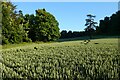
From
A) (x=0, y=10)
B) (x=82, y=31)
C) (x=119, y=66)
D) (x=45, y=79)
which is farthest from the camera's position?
(x=82, y=31)

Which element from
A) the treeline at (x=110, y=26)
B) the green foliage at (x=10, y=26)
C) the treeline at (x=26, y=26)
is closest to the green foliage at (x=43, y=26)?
the treeline at (x=26, y=26)

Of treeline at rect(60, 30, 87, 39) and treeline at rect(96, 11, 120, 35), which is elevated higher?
treeline at rect(96, 11, 120, 35)

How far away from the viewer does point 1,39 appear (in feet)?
184

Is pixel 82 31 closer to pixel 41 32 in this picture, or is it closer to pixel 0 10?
pixel 41 32

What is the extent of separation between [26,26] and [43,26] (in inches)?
512

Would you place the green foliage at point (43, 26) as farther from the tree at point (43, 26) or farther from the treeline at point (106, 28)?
the treeline at point (106, 28)

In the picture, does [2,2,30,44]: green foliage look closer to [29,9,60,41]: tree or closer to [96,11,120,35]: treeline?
[29,9,60,41]: tree

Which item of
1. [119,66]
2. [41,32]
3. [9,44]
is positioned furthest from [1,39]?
[119,66]

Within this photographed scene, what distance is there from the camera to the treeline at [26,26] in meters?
59.6

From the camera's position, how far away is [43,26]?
87.0 meters

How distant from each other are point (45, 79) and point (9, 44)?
136ft

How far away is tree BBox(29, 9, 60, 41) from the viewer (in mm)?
82812

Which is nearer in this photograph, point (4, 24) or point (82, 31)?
point (4, 24)

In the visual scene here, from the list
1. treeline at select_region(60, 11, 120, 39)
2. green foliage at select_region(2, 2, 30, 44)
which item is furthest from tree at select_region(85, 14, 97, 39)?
green foliage at select_region(2, 2, 30, 44)
